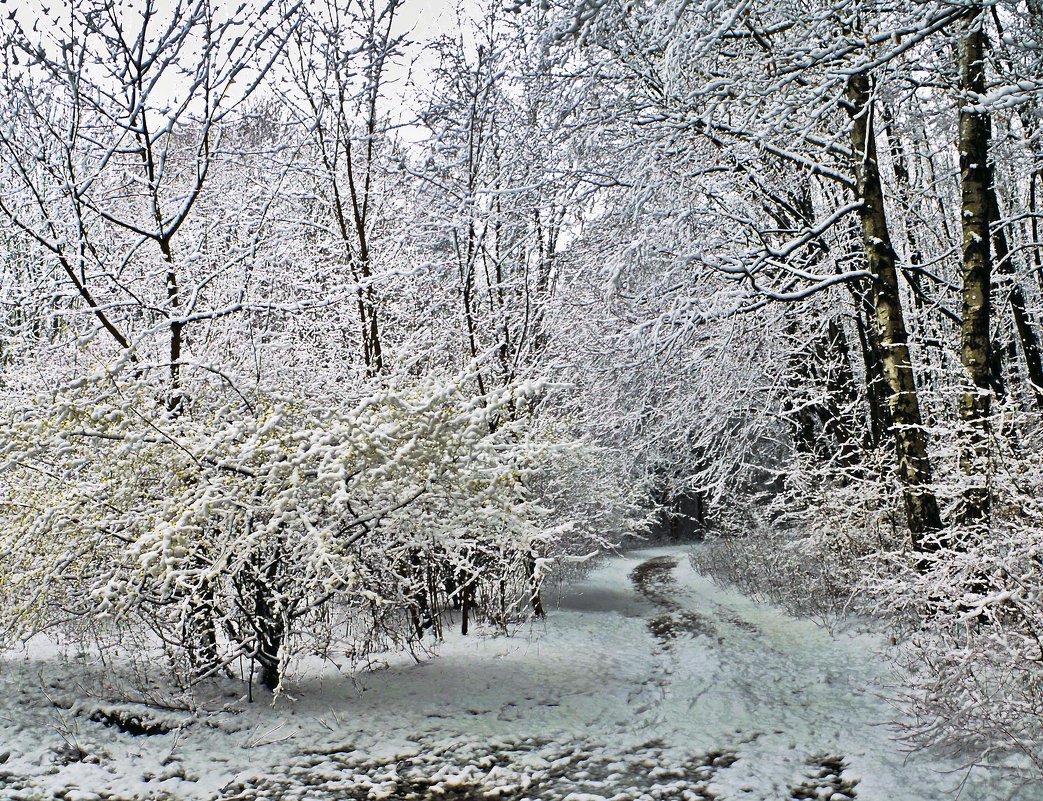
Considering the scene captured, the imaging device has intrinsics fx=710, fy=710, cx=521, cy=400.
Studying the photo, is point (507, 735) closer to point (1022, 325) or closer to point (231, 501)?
point (231, 501)

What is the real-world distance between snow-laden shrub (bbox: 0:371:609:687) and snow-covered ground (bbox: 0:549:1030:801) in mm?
655

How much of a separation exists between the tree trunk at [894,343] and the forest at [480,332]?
5 cm

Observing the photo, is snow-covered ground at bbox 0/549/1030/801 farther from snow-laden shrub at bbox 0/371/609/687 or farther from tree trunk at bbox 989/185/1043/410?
tree trunk at bbox 989/185/1043/410

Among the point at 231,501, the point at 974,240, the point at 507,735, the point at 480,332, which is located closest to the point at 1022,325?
the point at 974,240

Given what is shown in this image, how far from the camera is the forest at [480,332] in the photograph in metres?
4.95

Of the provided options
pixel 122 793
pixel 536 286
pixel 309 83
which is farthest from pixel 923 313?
pixel 122 793

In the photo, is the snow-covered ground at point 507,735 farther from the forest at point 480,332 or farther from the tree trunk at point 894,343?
the tree trunk at point 894,343

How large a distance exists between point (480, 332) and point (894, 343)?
6.64 metres

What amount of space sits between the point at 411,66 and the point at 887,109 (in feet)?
19.0

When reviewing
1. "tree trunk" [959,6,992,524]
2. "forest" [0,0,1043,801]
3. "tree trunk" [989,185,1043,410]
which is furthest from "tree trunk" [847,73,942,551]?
"tree trunk" [989,185,1043,410]

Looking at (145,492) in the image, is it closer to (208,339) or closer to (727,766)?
(208,339)

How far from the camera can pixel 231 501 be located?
4926 mm

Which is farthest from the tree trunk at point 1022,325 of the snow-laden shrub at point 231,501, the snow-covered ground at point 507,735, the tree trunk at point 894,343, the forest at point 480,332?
the snow-laden shrub at point 231,501

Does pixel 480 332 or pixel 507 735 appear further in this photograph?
pixel 480 332
